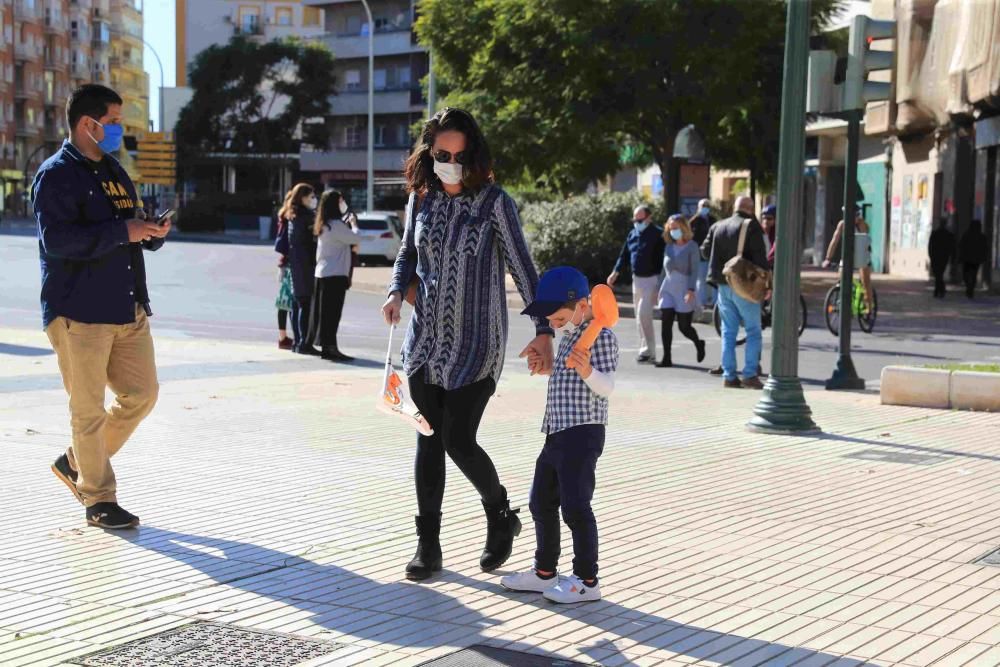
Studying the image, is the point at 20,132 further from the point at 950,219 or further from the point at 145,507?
the point at 145,507

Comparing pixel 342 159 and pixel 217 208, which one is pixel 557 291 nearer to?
pixel 217 208

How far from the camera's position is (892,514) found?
7.37 metres

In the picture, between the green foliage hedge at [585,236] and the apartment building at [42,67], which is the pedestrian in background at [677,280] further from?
the apartment building at [42,67]

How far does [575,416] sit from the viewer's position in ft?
18.0

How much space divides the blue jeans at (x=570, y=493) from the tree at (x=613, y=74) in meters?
23.9

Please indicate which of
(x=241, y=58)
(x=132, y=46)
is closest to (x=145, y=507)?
(x=241, y=58)

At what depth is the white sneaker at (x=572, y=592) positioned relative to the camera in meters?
5.50

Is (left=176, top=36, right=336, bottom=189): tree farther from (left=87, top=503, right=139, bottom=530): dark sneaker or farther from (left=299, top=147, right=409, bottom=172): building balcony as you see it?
(left=87, top=503, right=139, bottom=530): dark sneaker

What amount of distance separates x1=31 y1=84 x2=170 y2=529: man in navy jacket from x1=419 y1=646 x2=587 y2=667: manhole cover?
2446mm

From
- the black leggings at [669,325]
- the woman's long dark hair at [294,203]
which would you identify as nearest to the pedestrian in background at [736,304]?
the black leggings at [669,325]

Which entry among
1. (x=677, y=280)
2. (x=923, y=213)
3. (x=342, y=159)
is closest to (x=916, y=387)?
(x=677, y=280)

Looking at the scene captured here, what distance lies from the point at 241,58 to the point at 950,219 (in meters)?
51.8

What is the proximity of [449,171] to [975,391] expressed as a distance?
7092 millimetres

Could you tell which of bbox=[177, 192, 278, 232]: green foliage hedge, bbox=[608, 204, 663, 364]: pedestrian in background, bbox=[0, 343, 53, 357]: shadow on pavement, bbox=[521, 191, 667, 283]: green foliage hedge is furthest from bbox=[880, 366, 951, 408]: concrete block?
bbox=[177, 192, 278, 232]: green foliage hedge
